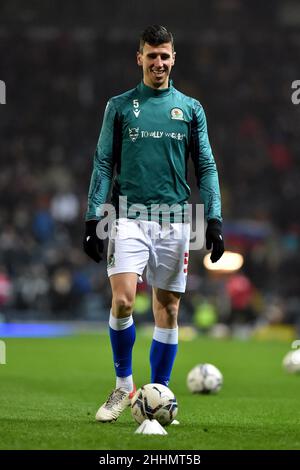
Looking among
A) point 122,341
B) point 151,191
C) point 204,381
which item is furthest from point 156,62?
point 204,381

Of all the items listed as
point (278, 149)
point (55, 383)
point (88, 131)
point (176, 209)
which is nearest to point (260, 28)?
point (278, 149)

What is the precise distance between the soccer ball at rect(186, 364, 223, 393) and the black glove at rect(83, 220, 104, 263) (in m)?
2.78

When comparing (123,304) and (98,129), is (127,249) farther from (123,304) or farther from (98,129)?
(98,129)

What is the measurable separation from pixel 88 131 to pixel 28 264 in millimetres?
5109

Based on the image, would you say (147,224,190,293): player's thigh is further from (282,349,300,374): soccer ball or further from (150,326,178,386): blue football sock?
(282,349,300,374): soccer ball

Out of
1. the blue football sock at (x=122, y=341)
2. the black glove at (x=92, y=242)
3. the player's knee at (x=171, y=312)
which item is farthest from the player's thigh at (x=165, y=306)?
the black glove at (x=92, y=242)

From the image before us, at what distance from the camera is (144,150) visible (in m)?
6.54

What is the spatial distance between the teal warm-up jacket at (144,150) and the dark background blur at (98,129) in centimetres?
1319

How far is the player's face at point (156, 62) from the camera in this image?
21.4 feet

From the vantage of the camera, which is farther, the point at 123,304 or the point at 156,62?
the point at 156,62

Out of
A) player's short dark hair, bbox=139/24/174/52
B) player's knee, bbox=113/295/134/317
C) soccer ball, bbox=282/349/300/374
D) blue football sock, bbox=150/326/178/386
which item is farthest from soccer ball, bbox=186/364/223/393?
player's short dark hair, bbox=139/24/174/52

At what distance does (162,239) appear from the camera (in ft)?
21.7

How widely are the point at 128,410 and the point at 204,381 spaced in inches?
69.1

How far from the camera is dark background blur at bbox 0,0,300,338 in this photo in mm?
21234
